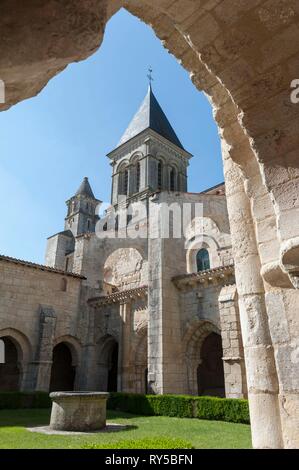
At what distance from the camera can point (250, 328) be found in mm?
2494

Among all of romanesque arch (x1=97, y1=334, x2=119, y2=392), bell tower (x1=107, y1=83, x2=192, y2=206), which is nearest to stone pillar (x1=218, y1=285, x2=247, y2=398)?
romanesque arch (x1=97, y1=334, x2=119, y2=392)

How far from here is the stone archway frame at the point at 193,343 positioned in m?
11.6

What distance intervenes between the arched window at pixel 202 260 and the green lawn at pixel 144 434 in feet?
23.2

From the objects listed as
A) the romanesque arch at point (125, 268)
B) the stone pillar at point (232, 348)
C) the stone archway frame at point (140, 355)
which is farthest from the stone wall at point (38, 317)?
the stone pillar at point (232, 348)

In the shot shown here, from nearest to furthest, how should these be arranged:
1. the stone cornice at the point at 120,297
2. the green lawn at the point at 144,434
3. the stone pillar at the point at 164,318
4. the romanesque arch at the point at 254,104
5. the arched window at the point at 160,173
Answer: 1. the romanesque arch at the point at 254,104
2. the green lawn at the point at 144,434
3. the stone pillar at the point at 164,318
4. the stone cornice at the point at 120,297
5. the arched window at the point at 160,173

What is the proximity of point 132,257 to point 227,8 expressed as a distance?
18747 mm

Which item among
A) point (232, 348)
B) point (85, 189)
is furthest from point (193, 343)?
point (85, 189)

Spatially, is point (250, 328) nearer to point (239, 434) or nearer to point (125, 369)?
point (239, 434)

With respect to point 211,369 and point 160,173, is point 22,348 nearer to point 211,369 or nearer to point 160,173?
point 211,369

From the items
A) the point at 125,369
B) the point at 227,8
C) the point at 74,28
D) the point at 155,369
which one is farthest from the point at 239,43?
the point at 125,369

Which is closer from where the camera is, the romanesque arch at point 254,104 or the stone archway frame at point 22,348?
the romanesque arch at point 254,104

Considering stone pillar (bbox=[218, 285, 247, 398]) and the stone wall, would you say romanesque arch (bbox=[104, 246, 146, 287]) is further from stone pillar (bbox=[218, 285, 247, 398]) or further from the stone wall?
stone pillar (bbox=[218, 285, 247, 398])

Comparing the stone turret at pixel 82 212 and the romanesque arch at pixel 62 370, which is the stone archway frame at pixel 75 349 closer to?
the romanesque arch at pixel 62 370

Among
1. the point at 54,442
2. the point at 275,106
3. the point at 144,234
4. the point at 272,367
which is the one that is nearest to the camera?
the point at 275,106
